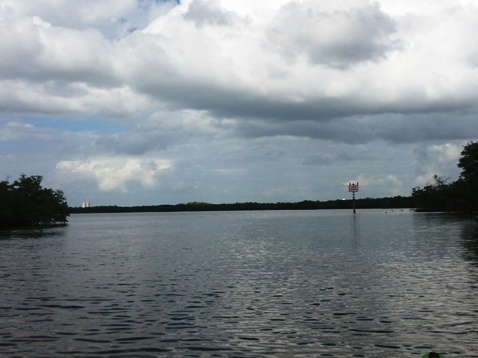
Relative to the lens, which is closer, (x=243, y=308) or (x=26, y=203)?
(x=243, y=308)

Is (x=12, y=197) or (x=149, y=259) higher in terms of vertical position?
(x=12, y=197)

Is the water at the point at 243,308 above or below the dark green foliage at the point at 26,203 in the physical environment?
below

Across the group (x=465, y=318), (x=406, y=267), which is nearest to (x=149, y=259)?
(x=406, y=267)

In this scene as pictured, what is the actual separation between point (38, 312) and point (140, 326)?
7307 mm

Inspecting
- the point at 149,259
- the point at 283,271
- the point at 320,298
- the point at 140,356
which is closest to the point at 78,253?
the point at 149,259

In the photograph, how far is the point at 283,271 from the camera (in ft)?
160

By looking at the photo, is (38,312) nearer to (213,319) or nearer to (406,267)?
(213,319)

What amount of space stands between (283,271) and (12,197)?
130066 mm

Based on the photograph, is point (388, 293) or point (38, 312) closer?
point (38, 312)

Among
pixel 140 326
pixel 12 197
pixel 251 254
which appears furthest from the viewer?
pixel 12 197

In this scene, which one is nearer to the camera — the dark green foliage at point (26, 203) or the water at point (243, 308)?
the water at point (243, 308)

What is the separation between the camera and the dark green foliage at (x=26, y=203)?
15650 centimetres

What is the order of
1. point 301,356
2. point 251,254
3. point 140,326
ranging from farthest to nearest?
point 251,254
point 140,326
point 301,356

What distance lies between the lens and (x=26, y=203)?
16538 centimetres
